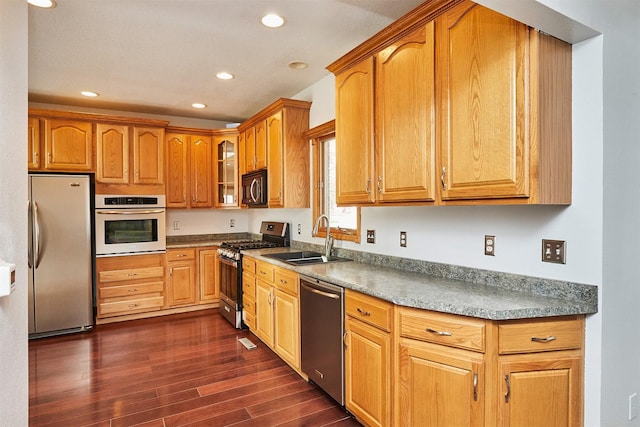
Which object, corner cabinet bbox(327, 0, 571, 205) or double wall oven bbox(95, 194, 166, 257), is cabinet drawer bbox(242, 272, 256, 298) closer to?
double wall oven bbox(95, 194, 166, 257)

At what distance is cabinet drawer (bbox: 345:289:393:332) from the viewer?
6.39 feet

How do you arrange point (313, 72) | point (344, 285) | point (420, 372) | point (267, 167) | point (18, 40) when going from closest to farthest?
1. point (18, 40)
2. point (420, 372)
3. point (344, 285)
4. point (313, 72)
5. point (267, 167)

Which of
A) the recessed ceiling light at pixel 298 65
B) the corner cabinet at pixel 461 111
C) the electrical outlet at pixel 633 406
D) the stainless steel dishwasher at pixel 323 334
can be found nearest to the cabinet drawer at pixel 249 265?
the stainless steel dishwasher at pixel 323 334

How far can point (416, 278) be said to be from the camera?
Answer: 2350mm

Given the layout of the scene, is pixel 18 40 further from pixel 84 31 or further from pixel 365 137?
pixel 365 137

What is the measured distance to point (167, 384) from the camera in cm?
282

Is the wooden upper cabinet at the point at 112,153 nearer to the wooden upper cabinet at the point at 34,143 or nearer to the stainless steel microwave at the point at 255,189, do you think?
the wooden upper cabinet at the point at 34,143

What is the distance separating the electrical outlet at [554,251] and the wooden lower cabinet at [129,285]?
414cm

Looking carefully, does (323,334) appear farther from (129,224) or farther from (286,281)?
(129,224)

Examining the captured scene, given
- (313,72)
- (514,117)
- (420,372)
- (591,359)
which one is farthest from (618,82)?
(313,72)

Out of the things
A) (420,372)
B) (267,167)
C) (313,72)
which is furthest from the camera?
(267,167)

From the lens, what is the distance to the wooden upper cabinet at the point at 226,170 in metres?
5.07

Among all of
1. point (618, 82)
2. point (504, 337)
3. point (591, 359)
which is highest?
point (618, 82)

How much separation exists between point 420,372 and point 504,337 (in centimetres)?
44
